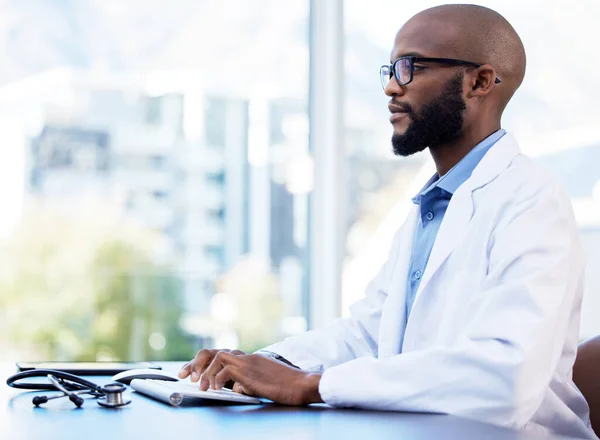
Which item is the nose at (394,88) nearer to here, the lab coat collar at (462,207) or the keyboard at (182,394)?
the lab coat collar at (462,207)

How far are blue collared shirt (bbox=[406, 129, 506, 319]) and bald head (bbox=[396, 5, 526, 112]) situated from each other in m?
0.15

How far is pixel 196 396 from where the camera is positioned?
1.31m

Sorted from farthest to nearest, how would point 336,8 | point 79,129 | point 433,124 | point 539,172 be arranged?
point 336,8 < point 79,129 < point 433,124 < point 539,172

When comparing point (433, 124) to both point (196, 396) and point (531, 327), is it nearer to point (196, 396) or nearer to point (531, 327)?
point (531, 327)

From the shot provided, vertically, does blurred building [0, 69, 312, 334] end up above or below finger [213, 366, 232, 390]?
above

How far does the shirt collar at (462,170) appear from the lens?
6.02ft

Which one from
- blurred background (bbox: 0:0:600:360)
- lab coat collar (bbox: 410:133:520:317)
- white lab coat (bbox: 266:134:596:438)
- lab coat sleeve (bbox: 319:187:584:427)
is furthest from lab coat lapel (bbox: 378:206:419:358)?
blurred background (bbox: 0:0:600:360)

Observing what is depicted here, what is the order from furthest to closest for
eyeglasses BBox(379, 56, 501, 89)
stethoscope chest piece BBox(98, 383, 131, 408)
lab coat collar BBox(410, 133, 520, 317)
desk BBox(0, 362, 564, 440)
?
eyeglasses BBox(379, 56, 501, 89)
lab coat collar BBox(410, 133, 520, 317)
stethoscope chest piece BBox(98, 383, 131, 408)
desk BBox(0, 362, 564, 440)

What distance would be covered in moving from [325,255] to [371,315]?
1754 mm

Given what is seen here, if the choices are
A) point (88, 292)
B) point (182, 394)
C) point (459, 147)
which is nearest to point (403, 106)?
point (459, 147)

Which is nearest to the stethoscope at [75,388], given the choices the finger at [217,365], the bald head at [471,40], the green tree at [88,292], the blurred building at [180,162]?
the finger at [217,365]

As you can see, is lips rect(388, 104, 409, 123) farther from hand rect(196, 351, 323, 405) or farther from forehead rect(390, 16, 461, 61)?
hand rect(196, 351, 323, 405)

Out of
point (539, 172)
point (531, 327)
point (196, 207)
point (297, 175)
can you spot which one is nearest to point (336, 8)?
point (297, 175)

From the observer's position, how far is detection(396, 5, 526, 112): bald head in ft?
6.18
